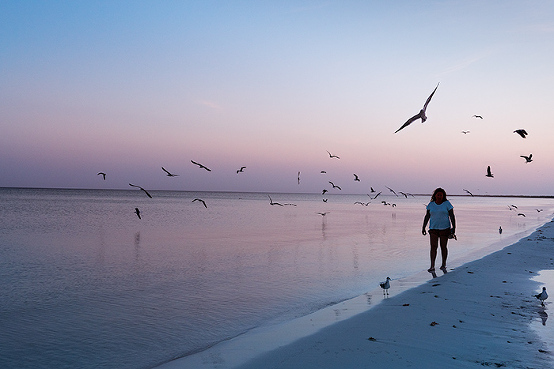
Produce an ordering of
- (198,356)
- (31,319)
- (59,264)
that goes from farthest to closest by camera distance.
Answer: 1. (59,264)
2. (31,319)
3. (198,356)

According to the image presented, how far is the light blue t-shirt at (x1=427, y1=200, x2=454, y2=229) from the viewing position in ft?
38.8

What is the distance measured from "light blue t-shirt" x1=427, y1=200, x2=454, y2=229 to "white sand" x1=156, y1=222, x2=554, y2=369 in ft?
7.83

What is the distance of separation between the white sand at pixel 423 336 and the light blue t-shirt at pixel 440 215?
2386mm

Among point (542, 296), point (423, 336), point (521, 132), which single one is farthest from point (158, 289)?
point (521, 132)

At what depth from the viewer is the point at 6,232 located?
28.3 meters

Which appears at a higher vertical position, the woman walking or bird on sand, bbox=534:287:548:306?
the woman walking

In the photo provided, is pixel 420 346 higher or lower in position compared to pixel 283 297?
higher

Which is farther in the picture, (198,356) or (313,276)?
(313,276)

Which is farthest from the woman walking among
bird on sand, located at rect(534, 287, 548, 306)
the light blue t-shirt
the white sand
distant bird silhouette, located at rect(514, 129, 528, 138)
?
distant bird silhouette, located at rect(514, 129, 528, 138)

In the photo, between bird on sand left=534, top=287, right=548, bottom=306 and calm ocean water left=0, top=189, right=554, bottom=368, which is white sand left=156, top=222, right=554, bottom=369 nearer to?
bird on sand left=534, top=287, right=548, bottom=306

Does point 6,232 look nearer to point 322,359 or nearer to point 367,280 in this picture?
point 367,280

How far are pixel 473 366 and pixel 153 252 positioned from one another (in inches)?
698

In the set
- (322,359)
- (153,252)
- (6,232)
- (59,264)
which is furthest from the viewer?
(6,232)

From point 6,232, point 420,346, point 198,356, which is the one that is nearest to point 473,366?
point 420,346
